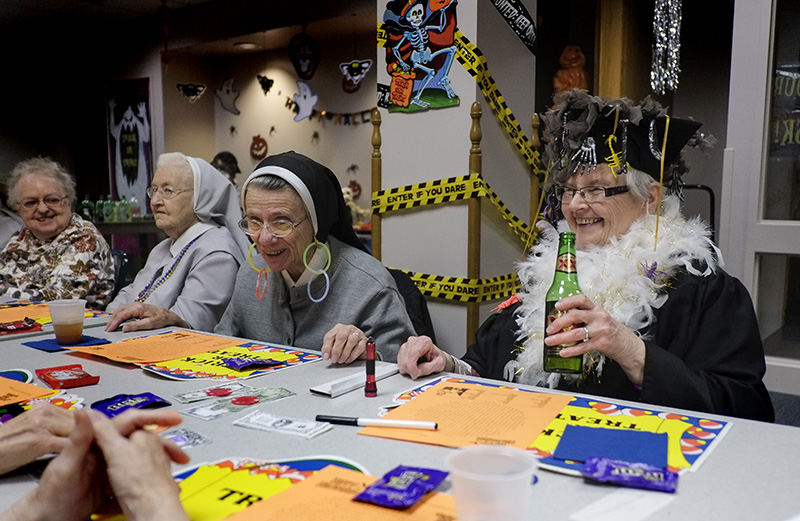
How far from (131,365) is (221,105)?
298 inches

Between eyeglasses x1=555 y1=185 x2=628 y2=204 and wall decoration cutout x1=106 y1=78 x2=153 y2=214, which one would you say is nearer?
eyeglasses x1=555 y1=185 x2=628 y2=204

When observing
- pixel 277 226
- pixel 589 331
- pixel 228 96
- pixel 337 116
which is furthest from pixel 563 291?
pixel 228 96

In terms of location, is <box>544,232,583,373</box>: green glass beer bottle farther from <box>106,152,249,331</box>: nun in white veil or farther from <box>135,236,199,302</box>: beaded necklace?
<box>135,236,199,302</box>: beaded necklace

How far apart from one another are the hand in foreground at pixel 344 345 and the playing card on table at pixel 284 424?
1.42 ft

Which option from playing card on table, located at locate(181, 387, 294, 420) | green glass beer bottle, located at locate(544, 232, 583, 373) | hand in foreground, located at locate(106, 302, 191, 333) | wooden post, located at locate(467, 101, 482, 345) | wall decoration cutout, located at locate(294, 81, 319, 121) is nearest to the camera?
playing card on table, located at locate(181, 387, 294, 420)

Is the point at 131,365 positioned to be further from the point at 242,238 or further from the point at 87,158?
the point at 87,158

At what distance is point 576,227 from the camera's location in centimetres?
186

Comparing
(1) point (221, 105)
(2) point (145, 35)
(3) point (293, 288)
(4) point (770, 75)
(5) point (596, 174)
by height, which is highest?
(2) point (145, 35)

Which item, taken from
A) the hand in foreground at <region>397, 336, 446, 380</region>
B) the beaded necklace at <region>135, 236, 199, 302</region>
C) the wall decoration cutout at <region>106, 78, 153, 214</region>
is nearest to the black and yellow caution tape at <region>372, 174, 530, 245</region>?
the beaded necklace at <region>135, 236, 199, 302</region>

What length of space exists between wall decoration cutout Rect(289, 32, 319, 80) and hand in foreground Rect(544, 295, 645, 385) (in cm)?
613

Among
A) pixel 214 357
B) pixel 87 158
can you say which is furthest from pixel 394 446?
pixel 87 158

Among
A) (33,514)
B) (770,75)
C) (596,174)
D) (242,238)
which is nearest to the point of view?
(33,514)

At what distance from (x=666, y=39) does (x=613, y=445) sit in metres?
3.88

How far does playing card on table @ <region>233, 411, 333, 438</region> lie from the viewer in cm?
112
